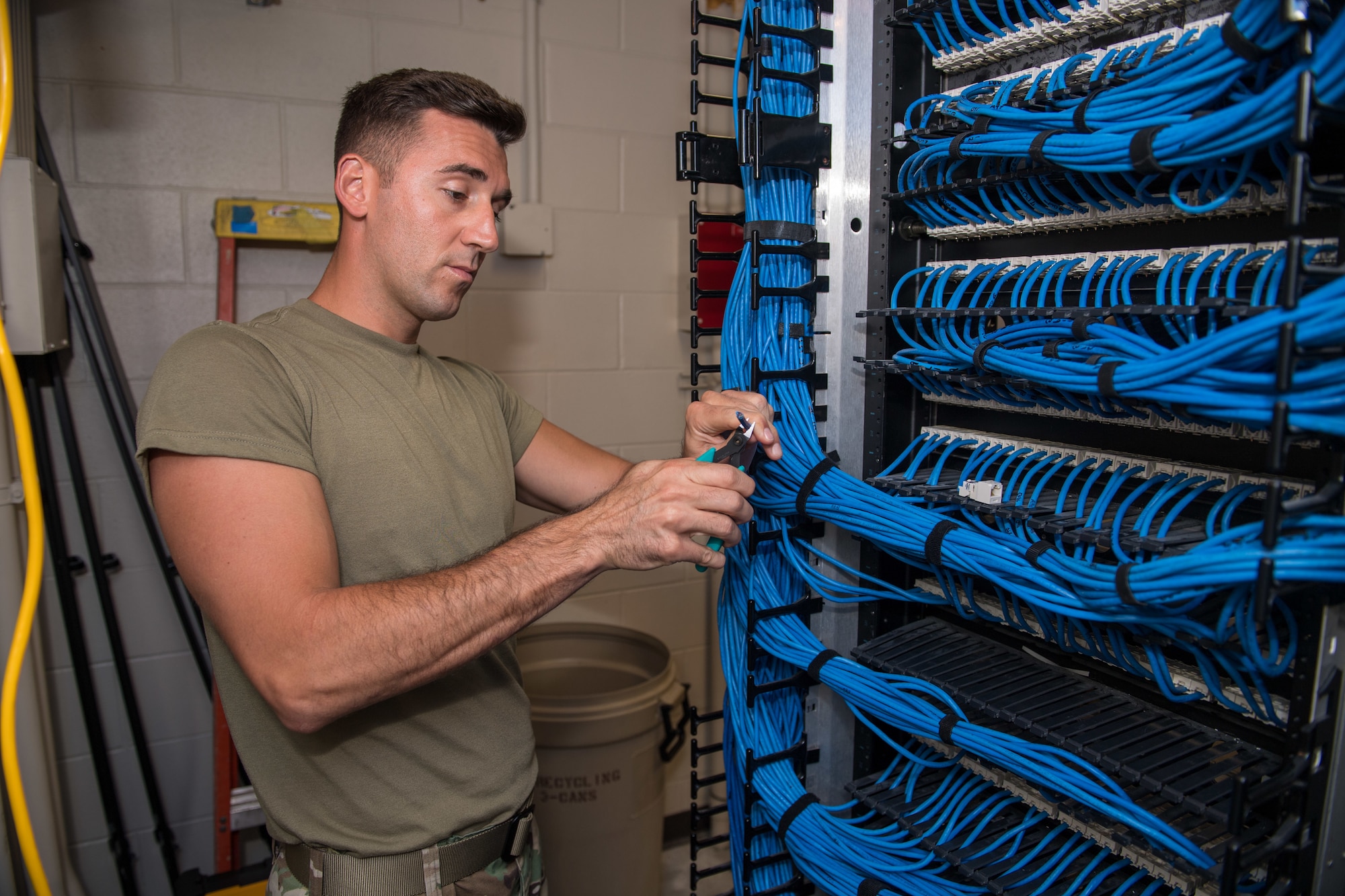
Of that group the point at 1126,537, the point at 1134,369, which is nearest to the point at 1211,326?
the point at 1134,369

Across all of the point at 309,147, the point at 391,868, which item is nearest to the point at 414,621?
the point at 391,868

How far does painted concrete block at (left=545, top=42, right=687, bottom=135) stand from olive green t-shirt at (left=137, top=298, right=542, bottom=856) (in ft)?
4.17

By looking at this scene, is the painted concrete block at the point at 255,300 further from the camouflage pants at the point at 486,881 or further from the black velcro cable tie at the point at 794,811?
the black velcro cable tie at the point at 794,811

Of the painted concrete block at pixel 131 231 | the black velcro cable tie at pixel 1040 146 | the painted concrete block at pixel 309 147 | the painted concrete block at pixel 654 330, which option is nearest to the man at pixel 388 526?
the black velcro cable tie at pixel 1040 146

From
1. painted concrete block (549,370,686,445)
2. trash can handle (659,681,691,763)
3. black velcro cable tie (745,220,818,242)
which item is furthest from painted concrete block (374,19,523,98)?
trash can handle (659,681,691,763)

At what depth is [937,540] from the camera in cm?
100

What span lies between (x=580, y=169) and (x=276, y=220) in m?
0.83

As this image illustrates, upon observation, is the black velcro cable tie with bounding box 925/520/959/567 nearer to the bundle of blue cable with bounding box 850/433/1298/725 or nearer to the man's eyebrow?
the bundle of blue cable with bounding box 850/433/1298/725

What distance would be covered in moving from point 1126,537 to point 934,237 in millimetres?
551

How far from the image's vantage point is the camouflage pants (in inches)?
48.0

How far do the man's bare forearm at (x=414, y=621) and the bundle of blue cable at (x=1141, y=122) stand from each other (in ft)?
2.23

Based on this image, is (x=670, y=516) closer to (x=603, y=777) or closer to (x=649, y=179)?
(x=603, y=777)

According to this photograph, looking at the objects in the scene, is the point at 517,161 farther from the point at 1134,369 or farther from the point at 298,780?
the point at 1134,369

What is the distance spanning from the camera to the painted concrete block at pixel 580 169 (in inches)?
90.7
